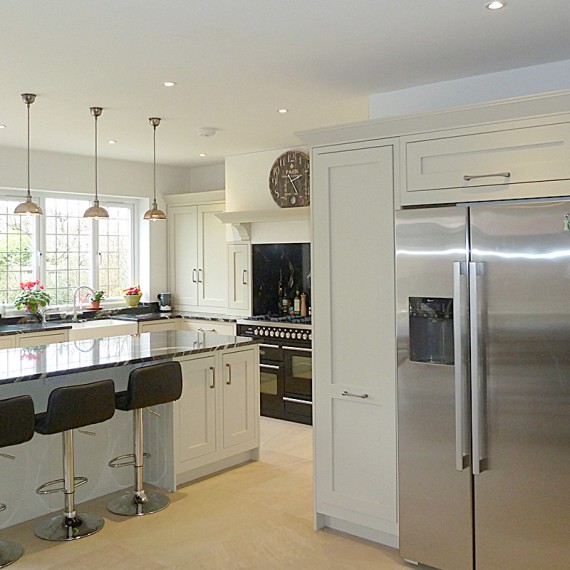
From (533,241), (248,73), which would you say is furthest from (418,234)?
(248,73)

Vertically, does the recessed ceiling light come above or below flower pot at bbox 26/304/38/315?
above

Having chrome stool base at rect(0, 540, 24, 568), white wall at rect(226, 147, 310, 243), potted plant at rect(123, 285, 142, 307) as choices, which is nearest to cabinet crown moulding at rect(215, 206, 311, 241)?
white wall at rect(226, 147, 310, 243)

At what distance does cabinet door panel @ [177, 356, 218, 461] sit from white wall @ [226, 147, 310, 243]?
203 centimetres

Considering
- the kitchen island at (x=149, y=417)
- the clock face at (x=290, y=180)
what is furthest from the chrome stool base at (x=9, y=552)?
the clock face at (x=290, y=180)

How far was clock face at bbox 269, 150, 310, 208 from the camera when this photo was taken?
6.09m

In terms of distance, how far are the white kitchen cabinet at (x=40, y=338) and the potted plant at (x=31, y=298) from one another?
1.63 ft

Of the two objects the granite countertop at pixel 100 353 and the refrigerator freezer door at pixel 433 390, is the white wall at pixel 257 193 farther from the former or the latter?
the refrigerator freezer door at pixel 433 390

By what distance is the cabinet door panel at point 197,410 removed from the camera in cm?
438

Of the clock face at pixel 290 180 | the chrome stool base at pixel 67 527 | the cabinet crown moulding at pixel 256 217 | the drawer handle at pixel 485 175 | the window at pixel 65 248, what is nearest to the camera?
the drawer handle at pixel 485 175

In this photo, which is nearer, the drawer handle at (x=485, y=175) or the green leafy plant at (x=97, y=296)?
the drawer handle at (x=485, y=175)

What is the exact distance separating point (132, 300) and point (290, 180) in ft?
7.80

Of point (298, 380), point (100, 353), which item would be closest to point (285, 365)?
point (298, 380)

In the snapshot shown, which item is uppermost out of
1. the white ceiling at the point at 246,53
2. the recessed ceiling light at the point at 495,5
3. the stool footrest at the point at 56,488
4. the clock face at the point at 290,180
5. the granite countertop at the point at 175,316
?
the white ceiling at the point at 246,53

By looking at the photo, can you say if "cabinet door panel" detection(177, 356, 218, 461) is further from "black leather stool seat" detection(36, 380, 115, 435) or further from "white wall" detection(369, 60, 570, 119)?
"white wall" detection(369, 60, 570, 119)
